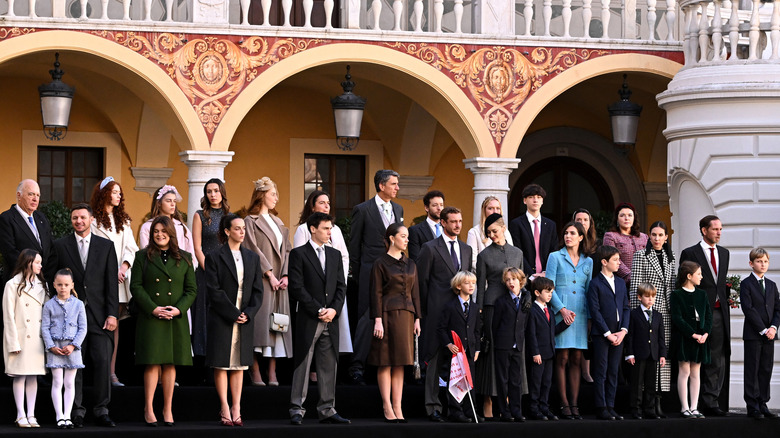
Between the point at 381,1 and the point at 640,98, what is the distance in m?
3.45

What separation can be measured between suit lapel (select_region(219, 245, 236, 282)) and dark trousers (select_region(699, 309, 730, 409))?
4079 mm

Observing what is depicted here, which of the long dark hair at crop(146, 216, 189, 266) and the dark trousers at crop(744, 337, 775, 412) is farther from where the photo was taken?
the dark trousers at crop(744, 337, 775, 412)

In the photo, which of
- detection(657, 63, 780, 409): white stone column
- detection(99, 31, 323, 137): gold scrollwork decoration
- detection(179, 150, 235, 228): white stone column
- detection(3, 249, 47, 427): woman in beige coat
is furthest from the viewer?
detection(179, 150, 235, 228): white stone column

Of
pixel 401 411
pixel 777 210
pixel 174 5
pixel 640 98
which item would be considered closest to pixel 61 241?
pixel 401 411

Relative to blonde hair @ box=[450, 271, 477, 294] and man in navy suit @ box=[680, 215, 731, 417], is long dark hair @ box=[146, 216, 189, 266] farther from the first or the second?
man in navy suit @ box=[680, 215, 731, 417]

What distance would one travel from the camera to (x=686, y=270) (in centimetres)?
1230

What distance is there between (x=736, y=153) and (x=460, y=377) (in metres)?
4.04

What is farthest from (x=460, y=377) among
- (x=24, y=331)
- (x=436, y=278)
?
(x=24, y=331)

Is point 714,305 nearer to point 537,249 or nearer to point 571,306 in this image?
point 571,306

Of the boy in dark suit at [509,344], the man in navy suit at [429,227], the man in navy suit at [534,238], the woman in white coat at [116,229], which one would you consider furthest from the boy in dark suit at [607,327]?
the woman in white coat at [116,229]

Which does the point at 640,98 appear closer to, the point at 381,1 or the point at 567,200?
the point at 567,200

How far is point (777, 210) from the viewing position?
542 inches

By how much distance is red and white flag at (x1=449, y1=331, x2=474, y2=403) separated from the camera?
11.4m

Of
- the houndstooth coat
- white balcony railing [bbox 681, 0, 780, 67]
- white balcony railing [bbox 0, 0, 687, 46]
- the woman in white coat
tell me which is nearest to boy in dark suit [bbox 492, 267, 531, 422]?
the houndstooth coat
